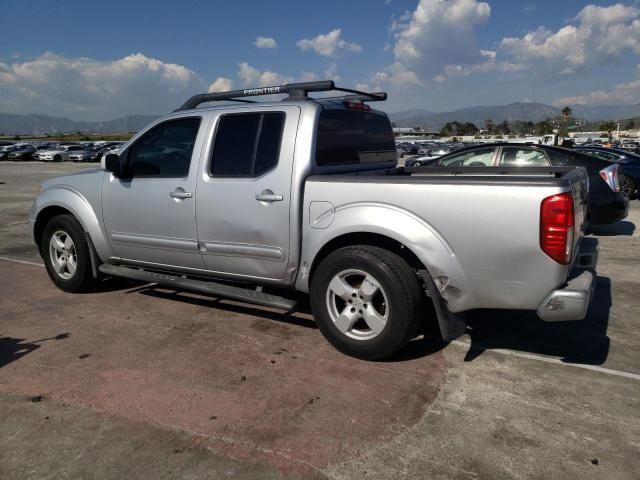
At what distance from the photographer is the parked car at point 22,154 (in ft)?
145

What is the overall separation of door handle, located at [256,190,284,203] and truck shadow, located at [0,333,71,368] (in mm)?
1995

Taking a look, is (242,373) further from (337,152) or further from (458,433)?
(337,152)

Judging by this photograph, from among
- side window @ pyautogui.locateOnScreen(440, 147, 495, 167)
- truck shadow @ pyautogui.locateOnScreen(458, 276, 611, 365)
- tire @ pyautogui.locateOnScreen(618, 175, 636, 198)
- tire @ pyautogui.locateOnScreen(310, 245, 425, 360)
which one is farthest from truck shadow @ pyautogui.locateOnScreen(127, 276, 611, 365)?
tire @ pyautogui.locateOnScreen(618, 175, 636, 198)

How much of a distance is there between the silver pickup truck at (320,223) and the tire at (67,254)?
0.05ft

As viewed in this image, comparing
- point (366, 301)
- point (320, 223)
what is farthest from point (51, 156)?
point (366, 301)

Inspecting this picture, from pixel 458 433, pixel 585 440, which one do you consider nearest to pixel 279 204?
pixel 458 433

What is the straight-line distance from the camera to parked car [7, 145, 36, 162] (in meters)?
44.2

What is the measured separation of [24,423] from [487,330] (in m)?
3.49

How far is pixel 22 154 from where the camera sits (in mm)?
44281

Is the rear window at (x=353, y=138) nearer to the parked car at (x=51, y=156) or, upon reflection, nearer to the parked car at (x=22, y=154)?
the parked car at (x=51, y=156)

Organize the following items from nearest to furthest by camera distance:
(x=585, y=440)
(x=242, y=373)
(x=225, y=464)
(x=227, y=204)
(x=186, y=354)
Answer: (x=225, y=464) < (x=585, y=440) < (x=242, y=373) < (x=186, y=354) < (x=227, y=204)

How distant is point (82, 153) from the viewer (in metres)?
43.1

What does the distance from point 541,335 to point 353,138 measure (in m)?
2.32

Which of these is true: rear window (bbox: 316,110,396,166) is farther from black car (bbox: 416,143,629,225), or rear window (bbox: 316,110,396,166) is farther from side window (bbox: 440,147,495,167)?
side window (bbox: 440,147,495,167)
